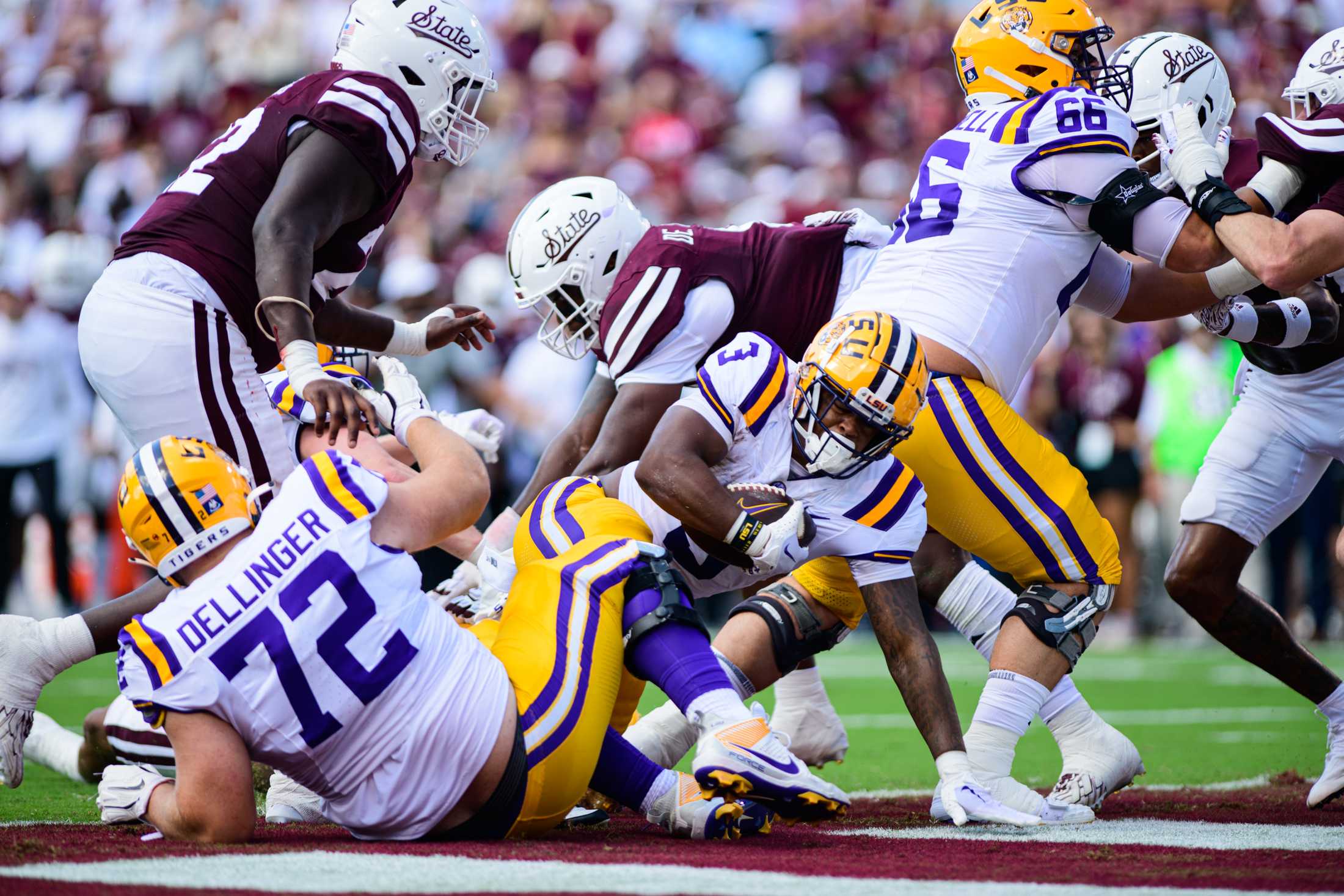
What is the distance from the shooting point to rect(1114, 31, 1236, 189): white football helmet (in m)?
4.48

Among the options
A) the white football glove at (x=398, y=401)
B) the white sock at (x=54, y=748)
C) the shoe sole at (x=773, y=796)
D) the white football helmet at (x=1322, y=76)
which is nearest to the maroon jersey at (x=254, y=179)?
the white football glove at (x=398, y=401)

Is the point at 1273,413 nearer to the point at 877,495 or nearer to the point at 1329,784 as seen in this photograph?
the point at 1329,784

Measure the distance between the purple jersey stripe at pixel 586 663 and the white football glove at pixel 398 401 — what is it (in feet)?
1.89

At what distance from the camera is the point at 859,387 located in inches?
137

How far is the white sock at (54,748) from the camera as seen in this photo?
177 inches

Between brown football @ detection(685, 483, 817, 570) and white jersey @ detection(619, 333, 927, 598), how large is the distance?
6 cm

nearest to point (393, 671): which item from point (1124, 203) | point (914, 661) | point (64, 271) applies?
point (914, 661)

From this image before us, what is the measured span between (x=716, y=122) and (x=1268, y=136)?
9874 millimetres

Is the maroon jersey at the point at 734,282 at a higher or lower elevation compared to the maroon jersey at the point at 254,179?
lower

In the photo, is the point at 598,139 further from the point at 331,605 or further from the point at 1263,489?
the point at 331,605

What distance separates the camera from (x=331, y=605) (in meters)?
2.82

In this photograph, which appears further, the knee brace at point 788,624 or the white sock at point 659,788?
the knee brace at point 788,624

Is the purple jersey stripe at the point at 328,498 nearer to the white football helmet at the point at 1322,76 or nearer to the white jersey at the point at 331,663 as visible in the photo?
the white jersey at the point at 331,663

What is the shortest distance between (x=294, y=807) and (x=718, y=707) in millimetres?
1185
